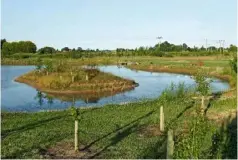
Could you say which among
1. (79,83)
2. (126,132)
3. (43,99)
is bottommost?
(43,99)

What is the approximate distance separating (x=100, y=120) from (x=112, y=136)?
14.1ft

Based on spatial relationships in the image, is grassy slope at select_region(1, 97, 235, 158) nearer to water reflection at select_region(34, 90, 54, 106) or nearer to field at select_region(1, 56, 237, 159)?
field at select_region(1, 56, 237, 159)

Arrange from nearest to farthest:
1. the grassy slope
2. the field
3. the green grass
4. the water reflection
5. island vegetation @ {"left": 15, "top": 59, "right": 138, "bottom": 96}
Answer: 1. the field
2. the green grass
3. the grassy slope
4. the water reflection
5. island vegetation @ {"left": 15, "top": 59, "right": 138, "bottom": 96}

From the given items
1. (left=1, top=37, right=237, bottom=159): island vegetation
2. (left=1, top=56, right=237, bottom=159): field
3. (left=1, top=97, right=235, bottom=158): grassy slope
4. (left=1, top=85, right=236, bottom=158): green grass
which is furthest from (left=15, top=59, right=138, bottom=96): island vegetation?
(left=1, top=85, right=236, bottom=158): green grass

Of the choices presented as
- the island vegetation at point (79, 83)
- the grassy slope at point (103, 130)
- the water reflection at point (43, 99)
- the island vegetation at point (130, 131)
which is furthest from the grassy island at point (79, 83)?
the grassy slope at point (103, 130)

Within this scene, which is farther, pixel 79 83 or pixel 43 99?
pixel 79 83

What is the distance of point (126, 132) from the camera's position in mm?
21766

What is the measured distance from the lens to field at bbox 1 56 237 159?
17.3 metres

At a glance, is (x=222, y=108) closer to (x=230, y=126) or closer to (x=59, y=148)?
(x=230, y=126)

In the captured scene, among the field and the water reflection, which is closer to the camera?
the field

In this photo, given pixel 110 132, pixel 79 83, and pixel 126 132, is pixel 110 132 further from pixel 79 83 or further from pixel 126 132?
pixel 79 83

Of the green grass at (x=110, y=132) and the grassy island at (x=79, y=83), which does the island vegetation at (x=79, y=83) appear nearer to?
the grassy island at (x=79, y=83)

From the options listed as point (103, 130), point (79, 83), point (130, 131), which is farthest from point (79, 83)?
point (130, 131)

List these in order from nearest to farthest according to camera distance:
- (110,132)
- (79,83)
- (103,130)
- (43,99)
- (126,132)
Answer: (110,132) < (126,132) < (103,130) < (43,99) < (79,83)
